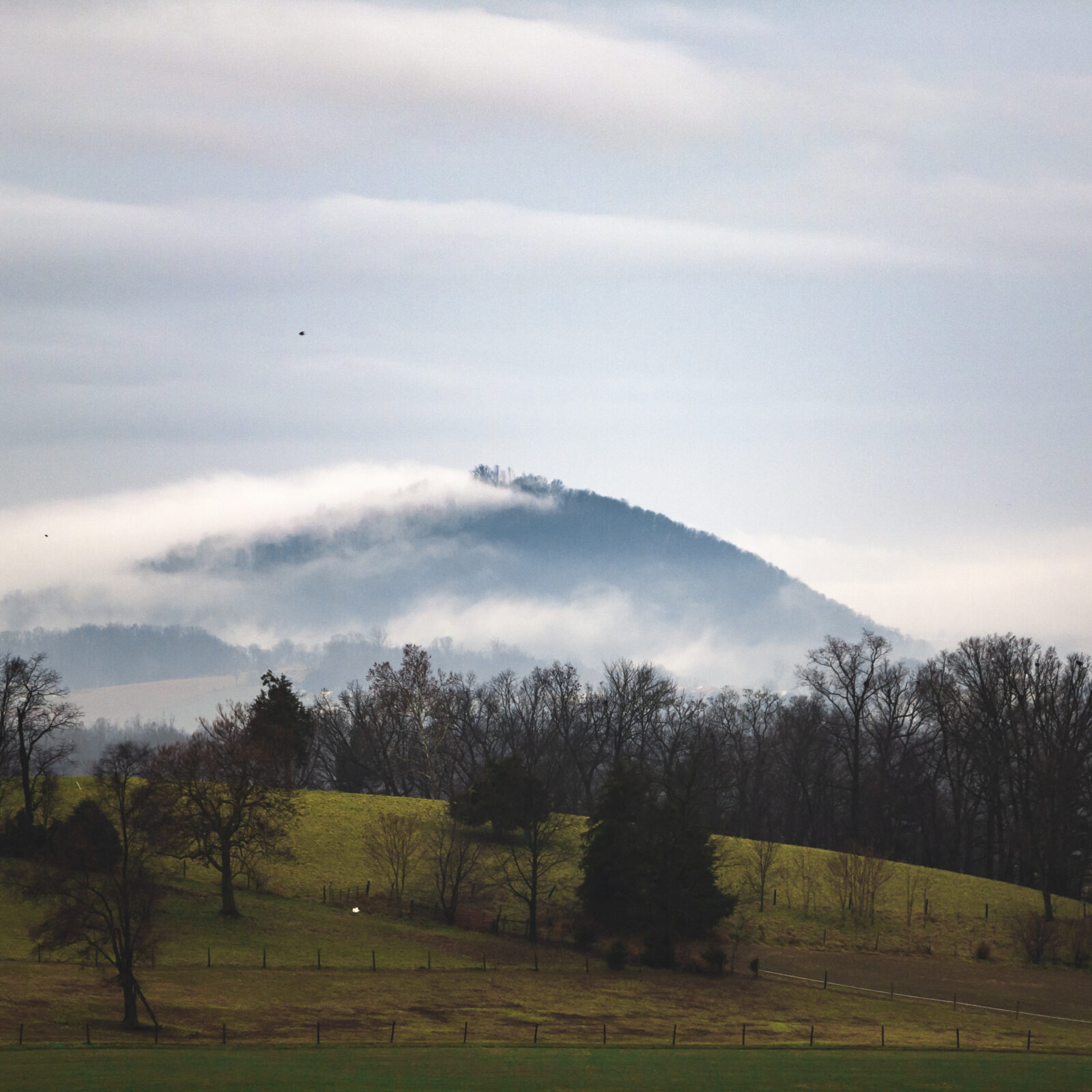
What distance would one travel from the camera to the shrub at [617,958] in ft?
201

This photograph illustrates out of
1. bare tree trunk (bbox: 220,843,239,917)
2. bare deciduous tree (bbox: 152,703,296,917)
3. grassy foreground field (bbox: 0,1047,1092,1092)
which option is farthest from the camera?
bare deciduous tree (bbox: 152,703,296,917)

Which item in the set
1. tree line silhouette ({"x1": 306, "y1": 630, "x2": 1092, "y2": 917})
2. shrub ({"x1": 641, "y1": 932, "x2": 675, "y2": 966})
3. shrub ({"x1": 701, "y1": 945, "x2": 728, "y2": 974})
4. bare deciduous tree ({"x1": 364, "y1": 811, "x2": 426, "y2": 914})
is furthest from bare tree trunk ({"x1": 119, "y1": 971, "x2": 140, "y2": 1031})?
tree line silhouette ({"x1": 306, "y1": 630, "x2": 1092, "y2": 917})

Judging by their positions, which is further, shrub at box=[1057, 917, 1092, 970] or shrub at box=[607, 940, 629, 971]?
shrub at box=[1057, 917, 1092, 970]

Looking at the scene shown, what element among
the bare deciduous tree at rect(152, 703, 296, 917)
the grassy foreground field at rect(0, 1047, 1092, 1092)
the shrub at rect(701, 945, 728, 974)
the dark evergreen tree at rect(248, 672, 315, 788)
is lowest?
the shrub at rect(701, 945, 728, 974)

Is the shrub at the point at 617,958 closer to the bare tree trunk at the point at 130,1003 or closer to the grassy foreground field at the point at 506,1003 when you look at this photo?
the grassy foreground field at the point at 506,1003

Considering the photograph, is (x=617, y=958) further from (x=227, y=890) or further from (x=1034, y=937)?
(x=1034, y=937)

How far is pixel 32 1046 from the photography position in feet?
122

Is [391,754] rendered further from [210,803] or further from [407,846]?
[210,803]

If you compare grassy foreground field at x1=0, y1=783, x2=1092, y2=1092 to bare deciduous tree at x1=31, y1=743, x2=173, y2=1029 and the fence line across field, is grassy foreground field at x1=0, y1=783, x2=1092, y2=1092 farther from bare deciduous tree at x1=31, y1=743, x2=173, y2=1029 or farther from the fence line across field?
bare deciduous tree at x1=31, y1=743, x2=173, y2=1029

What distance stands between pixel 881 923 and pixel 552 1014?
112 feet

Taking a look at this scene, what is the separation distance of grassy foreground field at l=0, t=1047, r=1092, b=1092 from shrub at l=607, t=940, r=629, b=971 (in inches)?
689

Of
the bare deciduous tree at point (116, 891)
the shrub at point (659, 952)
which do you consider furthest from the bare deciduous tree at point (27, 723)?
the shrub at point (659, 952)

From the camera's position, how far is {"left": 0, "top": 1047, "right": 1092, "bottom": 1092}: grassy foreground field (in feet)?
112

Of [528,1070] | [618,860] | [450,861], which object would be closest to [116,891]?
[528,1070]
